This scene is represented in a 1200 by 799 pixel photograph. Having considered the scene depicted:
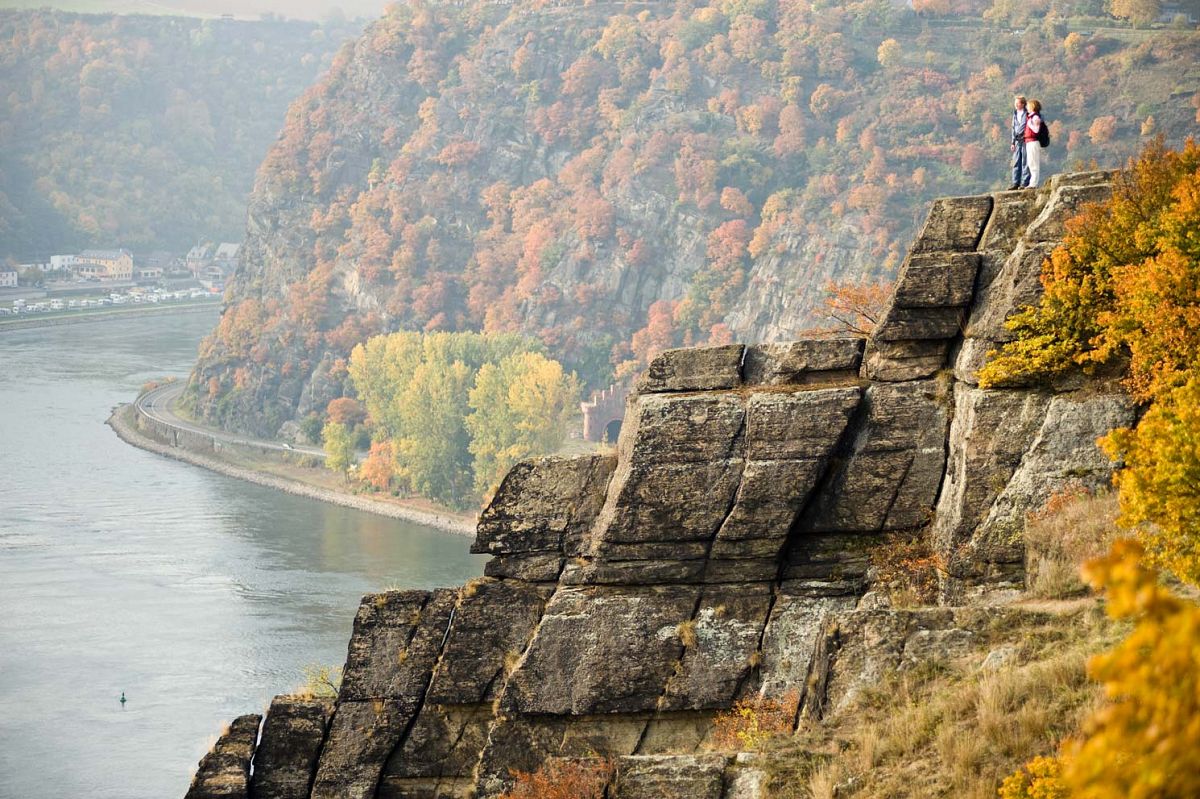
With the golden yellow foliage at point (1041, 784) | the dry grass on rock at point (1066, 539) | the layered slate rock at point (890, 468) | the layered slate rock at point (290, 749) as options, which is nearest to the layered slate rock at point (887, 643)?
the dry grass on rock at point (1066, 539)

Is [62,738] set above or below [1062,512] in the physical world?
below

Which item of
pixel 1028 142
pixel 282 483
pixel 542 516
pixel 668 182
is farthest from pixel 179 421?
pixel 1028 142

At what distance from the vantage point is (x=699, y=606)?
24.4 m

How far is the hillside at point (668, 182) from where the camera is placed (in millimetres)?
156250

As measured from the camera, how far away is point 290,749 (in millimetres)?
25703

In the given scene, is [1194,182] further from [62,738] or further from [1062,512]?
[62,738]

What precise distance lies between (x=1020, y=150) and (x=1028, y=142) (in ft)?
1.80

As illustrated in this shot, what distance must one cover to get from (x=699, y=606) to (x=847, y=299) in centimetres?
1130

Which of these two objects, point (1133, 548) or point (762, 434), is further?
point (762, 434)

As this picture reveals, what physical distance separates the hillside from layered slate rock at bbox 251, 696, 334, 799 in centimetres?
12114

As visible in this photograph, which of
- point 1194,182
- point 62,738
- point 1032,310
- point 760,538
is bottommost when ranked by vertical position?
point 62,738

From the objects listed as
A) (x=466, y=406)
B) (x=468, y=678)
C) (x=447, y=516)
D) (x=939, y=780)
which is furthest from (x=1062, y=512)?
(x=466, y=406)

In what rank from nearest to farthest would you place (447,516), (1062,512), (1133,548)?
(1133,548) < (1062,512) < (447,516)

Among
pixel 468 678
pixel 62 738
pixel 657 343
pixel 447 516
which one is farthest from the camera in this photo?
pixel 657 343
